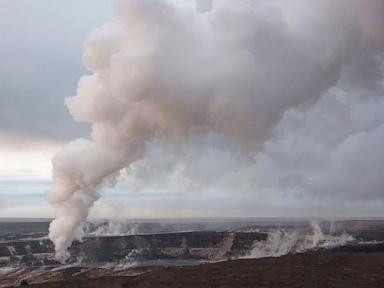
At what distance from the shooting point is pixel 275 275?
4334 centimetres

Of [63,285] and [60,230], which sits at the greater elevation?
[60,230]

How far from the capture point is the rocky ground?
39.4m

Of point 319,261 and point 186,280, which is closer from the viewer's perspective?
point 186,280

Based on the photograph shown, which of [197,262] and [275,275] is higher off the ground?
[275,275]

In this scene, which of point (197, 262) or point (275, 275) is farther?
point (197, 262)

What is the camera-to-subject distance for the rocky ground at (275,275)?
39422 millimetres

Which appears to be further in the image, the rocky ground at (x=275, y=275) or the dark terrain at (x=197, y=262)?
the dark terrain at (x=197, y=262)

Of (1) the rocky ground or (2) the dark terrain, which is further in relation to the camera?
(2) the dark terrain

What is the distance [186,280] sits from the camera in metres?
43.2

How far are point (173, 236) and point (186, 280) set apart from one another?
8865cm

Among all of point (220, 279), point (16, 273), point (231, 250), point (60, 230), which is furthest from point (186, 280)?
point (231, 250)

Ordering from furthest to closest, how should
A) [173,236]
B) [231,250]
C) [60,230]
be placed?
1. [173,236]
2. [231,250]
3. [60,230]

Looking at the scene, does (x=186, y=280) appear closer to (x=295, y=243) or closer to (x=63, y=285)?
(x=63, y=285)

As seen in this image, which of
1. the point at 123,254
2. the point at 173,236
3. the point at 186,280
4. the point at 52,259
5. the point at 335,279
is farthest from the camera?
the point at 173,236
